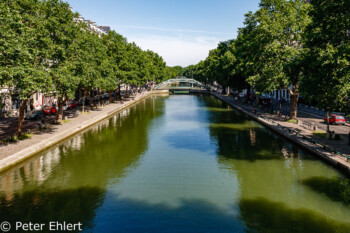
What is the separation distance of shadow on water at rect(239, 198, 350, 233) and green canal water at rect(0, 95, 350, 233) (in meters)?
0.05

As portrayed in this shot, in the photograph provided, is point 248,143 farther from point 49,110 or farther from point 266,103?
point 49,110

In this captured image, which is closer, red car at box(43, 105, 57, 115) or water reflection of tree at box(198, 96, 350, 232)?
water reflection of tree at box(198, 96, 350, 232)

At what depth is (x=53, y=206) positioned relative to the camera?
16.6m

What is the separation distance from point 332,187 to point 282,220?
679 centimetres

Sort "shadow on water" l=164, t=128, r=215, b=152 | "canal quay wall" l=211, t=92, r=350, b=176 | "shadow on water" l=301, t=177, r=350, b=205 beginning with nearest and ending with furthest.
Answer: "shadow on water" l=301, t=177, r=350, b=205
"canal quay wall" l=211, t=92, r=350, b=176
"shadow on water" l=164, t=128, r=215, b=152

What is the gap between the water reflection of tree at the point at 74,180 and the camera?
15922mm

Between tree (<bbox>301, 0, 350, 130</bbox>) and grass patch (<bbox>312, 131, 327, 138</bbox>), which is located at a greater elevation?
tree (<bbox>301, 0, 350, 130</bbox>)

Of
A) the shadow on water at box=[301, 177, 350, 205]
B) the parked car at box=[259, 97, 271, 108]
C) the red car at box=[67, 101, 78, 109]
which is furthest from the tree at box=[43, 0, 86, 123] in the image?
the parked car at box=[259, 97, 271, 108]

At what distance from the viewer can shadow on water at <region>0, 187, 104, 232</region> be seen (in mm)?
15148

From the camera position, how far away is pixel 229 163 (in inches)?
995

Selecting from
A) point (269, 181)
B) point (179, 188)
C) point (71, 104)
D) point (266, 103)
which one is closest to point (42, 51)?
point (179, 188)

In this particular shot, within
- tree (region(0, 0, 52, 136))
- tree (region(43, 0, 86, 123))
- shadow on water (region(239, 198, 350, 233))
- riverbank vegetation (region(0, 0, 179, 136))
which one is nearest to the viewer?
shadow on water (region(239, 198, 350, 233))

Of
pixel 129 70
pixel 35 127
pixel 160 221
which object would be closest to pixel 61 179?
pixel 160 221

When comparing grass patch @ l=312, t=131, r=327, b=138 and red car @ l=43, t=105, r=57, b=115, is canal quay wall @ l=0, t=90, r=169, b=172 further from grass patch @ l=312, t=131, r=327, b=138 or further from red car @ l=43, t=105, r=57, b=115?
grass patch @ l=312, t=131, r=327, b=138
